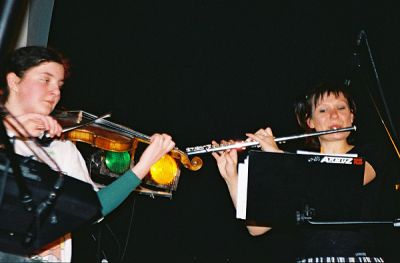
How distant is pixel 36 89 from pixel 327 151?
143 centimetres

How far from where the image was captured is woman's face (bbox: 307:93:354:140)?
2.39m

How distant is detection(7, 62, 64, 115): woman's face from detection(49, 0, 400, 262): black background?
1.35 meters

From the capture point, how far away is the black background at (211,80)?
3.43 meters

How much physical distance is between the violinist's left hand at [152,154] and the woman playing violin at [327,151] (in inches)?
18.5

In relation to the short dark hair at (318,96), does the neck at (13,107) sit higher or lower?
lower

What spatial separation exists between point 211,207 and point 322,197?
1915 millimetres

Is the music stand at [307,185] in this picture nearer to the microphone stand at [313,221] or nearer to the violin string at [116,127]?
the microphone stand at [313,221]

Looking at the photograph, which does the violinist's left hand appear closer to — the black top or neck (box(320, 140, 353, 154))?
the black top

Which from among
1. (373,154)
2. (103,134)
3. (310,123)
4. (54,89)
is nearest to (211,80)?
(310,123)

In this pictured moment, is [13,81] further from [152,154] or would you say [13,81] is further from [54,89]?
[152,154]

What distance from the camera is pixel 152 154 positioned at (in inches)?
79.7

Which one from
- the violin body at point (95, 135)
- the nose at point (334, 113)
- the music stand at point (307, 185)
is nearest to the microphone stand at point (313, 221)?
the music stand at point (307, 185)

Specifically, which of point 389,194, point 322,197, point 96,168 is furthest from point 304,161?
point 96,168

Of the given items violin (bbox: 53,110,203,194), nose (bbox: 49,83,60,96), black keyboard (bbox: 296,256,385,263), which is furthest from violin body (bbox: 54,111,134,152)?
black keyboard (bbox: 296,256,385,263)
